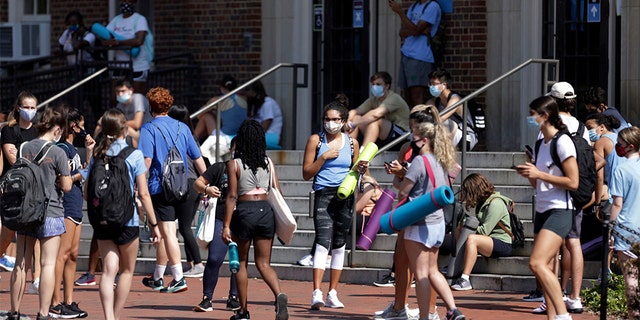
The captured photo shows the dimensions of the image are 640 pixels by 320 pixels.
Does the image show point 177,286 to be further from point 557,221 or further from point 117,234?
point 557,221

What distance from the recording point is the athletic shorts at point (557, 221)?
10.3 metres

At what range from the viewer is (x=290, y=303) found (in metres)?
12.4

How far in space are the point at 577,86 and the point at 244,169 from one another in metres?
6.64

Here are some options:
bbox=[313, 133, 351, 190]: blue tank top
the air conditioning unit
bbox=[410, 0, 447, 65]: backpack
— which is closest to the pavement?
bbox=[313, 133, 351, 190]: blue tank top

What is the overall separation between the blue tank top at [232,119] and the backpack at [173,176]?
4.30m

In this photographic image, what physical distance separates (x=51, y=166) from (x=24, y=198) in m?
0.37

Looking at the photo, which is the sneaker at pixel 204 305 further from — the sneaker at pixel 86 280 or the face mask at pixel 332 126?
the sneaker at pixel 86 280

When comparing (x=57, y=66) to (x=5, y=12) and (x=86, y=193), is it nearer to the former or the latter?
(x=5, y=12)

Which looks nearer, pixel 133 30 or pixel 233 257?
pixel 233 257

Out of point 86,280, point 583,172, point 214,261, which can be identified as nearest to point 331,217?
point 214,261

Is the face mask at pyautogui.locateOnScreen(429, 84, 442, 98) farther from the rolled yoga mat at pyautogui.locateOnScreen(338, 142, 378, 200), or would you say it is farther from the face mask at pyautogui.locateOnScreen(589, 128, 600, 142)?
the rolled yoga mat at pyautogui.locateOnScreen(338, 142, 378, 200)

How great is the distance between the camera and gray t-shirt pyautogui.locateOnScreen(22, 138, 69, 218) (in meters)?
10.6

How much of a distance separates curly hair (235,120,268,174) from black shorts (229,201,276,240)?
11.2 inches

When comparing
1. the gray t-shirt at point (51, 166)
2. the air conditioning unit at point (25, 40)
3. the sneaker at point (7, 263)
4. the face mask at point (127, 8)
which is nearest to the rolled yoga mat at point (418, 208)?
the gray t-shirt at point (51, 166)
